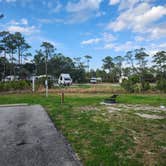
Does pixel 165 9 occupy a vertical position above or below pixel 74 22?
below

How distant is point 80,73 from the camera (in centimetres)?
4853

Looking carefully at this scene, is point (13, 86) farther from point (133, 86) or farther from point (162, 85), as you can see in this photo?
point (162, 85)

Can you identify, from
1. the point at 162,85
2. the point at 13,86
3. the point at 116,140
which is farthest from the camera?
the point at 13,86

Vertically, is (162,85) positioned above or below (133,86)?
above

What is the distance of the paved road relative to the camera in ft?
9.04

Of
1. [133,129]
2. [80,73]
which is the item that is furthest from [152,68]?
[133,129]

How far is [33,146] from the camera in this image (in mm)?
3393

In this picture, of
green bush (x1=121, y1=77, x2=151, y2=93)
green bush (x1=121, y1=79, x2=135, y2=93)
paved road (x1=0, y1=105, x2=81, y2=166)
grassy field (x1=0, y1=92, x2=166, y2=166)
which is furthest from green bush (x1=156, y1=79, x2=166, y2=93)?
paved road (x1=0, y1=105, x2=81, y2=166)

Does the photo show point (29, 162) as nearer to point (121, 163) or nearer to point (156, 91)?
point (121, 163)

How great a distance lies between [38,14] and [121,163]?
1420cm

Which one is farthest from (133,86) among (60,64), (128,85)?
(60,64)

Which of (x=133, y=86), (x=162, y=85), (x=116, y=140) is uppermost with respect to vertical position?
(x=162, y=85)

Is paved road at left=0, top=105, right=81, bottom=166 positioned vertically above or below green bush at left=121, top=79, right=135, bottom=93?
below

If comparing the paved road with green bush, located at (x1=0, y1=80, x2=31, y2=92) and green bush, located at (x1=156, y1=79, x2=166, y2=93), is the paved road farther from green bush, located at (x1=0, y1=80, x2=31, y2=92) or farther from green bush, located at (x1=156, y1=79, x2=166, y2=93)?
green bush, located at (x1=156, y1=79, x2=166, y2=93)
